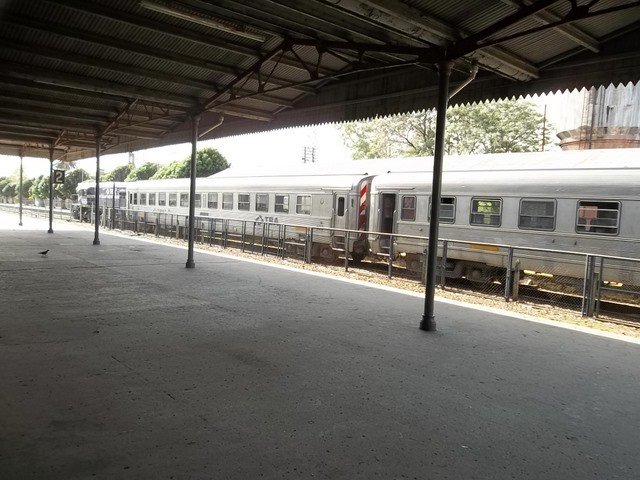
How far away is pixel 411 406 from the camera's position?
4.23 meters

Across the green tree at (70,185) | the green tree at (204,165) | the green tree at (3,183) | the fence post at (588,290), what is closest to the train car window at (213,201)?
the fence post at (588,290)

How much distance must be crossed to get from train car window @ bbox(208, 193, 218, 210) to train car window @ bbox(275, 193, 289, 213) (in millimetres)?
4826

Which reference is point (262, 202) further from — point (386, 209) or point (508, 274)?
point (508, 274)

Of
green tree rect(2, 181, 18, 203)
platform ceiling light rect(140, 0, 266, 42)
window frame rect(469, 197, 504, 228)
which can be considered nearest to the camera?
platform ceiling light rect(140, 0, 266, 42)

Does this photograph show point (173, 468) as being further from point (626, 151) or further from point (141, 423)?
point (626, 151)

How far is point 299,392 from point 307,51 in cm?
722

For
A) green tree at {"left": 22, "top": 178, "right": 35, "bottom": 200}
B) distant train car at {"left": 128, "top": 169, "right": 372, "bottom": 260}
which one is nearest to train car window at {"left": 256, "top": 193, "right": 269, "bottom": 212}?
distant train car at {"left": 128, "top": 169, "right": 372, "bottom": 260}

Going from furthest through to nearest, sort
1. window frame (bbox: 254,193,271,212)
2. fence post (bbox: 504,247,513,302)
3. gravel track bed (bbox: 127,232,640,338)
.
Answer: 1. window frame (bbox: 254,193,271,212)
2. fence post (bbox: 504,247,513,302)
3. gravel track bed (bbox: 127,232,640,338)

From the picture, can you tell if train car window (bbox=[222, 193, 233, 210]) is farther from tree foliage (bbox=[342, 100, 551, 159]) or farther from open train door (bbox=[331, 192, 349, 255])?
tree foliage (bbox=[342, 100, 551, 159])

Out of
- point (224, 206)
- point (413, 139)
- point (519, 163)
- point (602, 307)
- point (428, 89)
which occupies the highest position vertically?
point (413, 139)

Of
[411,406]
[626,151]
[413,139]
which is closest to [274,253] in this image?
[626,151]

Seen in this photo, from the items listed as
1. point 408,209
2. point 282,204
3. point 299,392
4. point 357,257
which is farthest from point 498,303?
point 282,204

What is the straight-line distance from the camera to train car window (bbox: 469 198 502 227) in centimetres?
1234

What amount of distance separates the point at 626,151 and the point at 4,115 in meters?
18.2
